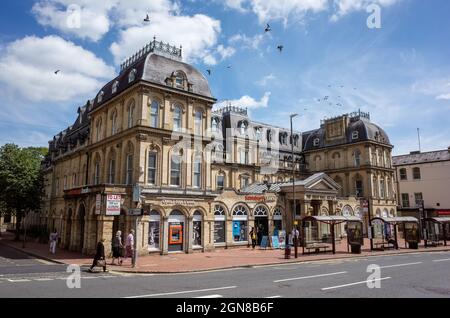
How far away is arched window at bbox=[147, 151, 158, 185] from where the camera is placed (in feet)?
89.0

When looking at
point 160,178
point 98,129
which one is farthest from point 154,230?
point 98,129

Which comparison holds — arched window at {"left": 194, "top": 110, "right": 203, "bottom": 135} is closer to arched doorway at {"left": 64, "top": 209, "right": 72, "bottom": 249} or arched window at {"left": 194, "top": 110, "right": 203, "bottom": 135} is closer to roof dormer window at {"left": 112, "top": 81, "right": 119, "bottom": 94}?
roof dormer window at {"left": 112, "top": 81, "right": 119, "bottom": 94}

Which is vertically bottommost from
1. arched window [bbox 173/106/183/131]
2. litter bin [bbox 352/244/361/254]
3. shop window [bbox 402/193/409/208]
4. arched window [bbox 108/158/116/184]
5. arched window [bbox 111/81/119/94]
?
litter bin [bbox 352/244/361/254]

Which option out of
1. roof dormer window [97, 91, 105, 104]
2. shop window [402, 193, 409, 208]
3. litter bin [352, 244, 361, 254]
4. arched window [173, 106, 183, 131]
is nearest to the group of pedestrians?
arched window [173, 106, 183, 131]

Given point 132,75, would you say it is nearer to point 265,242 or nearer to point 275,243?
point 265,242

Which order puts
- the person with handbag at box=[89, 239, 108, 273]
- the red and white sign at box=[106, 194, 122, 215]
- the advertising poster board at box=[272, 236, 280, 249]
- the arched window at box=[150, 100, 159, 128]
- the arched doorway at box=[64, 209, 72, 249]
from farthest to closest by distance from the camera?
1. the advertising poster board at box=[272, 236, 280, 249]
2. the arched doorway at box=[64, 209, 72, 249]
3. the arched window at box=[150, 100, 159, 128]
4. the red and white sign at box=[106, 194, 122, 215]
5. the person with handbag at box=[89, 239, 108, 273]

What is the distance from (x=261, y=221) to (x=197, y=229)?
8.57 metres

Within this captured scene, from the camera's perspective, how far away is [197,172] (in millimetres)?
29750

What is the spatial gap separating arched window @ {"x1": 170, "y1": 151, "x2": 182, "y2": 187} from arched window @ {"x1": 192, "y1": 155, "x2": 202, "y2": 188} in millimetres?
1475

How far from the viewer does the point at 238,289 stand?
12.2 meters

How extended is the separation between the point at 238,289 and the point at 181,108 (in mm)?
19921

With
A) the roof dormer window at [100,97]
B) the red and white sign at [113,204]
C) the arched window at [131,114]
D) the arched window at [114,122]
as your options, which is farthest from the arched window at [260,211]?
the roof dormer window at [100,97]

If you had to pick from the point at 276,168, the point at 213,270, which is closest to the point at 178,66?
the point at 213,270

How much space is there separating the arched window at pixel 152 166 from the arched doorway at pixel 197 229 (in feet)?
14.6
